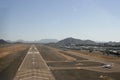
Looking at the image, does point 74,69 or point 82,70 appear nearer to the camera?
point 82,70

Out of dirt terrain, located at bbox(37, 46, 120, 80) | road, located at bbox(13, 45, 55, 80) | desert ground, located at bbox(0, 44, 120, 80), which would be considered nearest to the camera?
road, located at bbox(13, 45, 55, 80)

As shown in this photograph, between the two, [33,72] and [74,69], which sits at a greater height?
[33,72]

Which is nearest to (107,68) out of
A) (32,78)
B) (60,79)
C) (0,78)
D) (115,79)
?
(115,79)

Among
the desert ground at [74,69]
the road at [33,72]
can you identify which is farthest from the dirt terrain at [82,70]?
the road at [33,72]

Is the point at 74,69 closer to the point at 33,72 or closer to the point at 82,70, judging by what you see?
the point at 82,70

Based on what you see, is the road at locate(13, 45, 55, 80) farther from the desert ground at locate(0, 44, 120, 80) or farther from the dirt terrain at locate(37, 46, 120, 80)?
the dirt terrain at locate(37, 46, 120, 80)

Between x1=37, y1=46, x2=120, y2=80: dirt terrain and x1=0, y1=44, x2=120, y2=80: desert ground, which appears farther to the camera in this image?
x1=0, y1=44, x2=120, y2=80: desert ground

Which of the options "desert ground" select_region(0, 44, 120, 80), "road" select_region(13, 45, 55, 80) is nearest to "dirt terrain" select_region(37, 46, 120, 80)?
"desert ground" select_region(0, 44, 120, 80)

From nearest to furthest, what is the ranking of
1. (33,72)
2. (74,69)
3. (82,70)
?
1. (33,72)
2. (82,70)
3. (74,69)

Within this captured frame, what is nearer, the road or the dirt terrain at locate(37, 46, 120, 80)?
the road

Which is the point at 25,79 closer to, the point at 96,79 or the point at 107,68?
the point at 96,79

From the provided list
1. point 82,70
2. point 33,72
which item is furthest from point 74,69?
point 33,72

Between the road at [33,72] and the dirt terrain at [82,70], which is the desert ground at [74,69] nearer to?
the dirt terrain at [82,70]

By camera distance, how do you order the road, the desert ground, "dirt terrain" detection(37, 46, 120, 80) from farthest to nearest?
the desert ground → "dirt terrain" detection(37, 46, 120, 80) → the road
